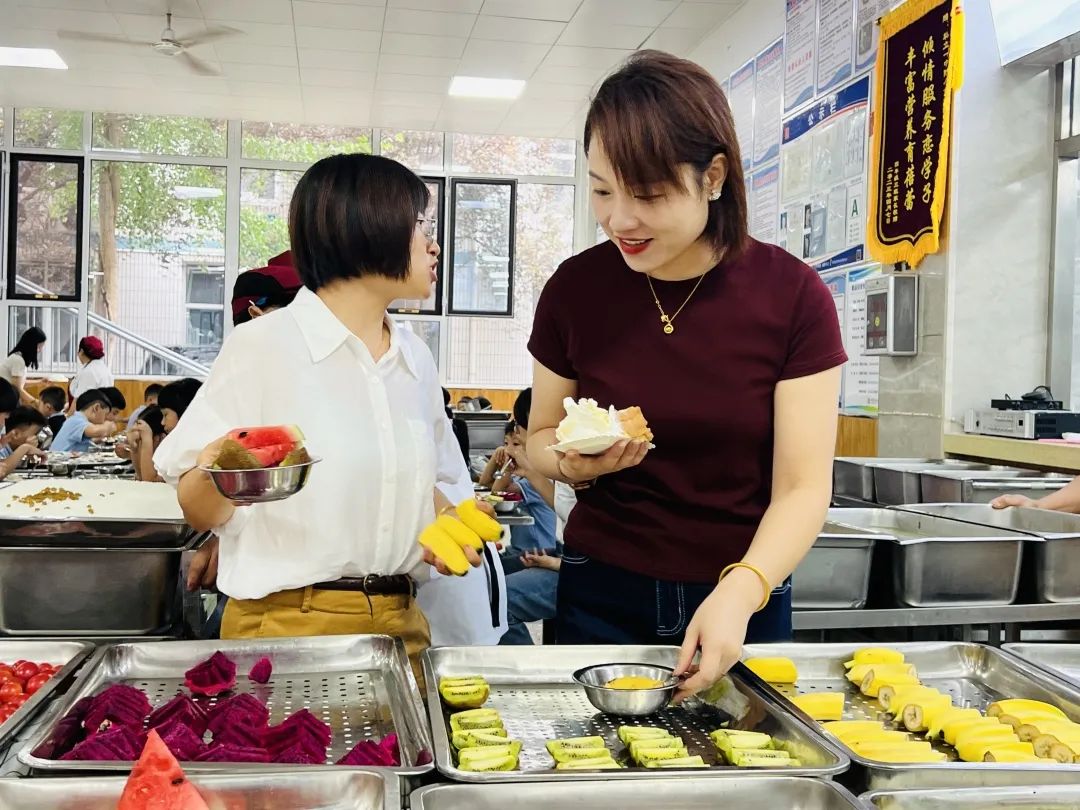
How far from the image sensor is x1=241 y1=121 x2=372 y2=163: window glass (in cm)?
1043

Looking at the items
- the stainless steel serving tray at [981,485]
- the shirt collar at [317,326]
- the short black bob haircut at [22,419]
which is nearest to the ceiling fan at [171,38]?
the short black bob haircut at [22,419]

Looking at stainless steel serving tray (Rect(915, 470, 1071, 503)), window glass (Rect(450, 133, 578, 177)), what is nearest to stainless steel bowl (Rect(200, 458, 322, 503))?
stainless steel serving tray (Rect(915, 470, 1071, 503))

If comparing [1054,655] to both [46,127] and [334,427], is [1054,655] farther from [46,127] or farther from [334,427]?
[46,127]

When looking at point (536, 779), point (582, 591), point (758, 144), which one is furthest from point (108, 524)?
point (758, 144)

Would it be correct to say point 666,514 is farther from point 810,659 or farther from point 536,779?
point 536,779

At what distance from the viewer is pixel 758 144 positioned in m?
6.61

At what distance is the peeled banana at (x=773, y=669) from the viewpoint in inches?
52.7

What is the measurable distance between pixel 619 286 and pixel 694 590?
17.9 inches

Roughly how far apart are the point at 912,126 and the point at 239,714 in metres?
4.45

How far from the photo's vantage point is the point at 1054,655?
1.49 metres

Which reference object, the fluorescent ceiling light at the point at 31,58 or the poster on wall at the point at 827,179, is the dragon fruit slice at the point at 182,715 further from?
the fluorescent ceiling light at the point at 31,58

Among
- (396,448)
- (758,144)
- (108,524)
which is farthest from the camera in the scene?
(758,144)

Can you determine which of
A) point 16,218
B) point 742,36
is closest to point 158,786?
point 742,36

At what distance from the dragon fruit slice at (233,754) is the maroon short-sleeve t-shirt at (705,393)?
58cm
